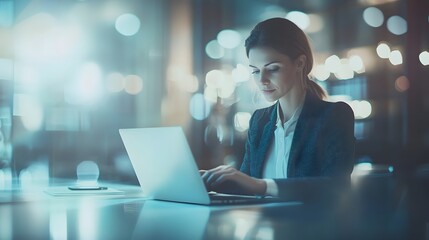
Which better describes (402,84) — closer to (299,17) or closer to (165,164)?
(299,17)

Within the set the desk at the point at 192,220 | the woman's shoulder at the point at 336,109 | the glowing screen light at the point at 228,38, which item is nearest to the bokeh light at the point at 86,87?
the glowing screen light at the point at 228,38

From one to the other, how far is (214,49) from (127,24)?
1340 millimetres

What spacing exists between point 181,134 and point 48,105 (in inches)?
115

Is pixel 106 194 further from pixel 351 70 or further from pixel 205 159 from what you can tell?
pixel 205 159

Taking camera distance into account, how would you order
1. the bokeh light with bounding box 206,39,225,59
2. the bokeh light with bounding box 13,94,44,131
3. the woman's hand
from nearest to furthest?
1. the woman's hand
2. the bokeh light with bounding box 206,39,225,59
3. the bokeh light with bounding box 13,94,44,131

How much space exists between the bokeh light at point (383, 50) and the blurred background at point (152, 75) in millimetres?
12

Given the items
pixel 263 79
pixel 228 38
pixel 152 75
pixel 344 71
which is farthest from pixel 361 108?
pixel 152 75

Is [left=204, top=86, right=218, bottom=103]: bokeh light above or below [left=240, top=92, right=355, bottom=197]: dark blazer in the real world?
above

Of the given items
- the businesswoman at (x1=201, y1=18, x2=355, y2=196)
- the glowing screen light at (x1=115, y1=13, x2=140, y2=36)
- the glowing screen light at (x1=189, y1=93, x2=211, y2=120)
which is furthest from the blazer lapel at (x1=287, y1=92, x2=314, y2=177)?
the glowing screen light at (x1=115, y1=13, x2=140, y2=36)

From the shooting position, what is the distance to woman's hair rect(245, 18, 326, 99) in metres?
1.54

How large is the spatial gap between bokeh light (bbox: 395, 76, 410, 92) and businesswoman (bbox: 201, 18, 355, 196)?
1.25 metres

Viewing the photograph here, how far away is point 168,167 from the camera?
3.39ft

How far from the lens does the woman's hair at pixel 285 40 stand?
154cm

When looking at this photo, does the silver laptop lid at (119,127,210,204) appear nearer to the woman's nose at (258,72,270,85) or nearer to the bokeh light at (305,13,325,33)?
the woman's nose at (258,72,270,85)
